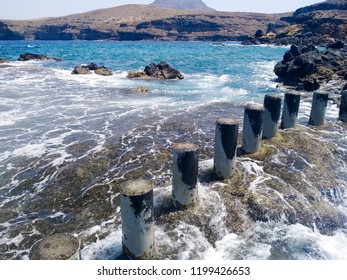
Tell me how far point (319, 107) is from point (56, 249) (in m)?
12.7

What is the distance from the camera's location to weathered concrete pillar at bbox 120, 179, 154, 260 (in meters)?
6.45

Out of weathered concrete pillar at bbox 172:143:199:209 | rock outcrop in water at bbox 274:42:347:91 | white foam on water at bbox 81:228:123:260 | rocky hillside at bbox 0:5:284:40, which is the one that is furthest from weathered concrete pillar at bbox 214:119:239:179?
rocky hillside at bbox 0:5:284:40

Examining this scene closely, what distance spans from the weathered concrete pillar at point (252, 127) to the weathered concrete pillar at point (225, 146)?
144 centimetres

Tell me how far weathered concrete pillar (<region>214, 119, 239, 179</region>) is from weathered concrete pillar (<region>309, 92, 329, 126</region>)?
667 centimetres

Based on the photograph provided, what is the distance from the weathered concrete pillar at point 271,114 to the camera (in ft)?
39.8

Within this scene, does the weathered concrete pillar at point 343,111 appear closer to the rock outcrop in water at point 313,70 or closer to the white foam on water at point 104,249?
the rock outcrop in water at point 313,70

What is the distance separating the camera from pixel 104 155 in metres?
12.1

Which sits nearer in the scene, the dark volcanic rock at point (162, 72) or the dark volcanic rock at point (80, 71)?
the dark volcanic rock at point (162, 72)

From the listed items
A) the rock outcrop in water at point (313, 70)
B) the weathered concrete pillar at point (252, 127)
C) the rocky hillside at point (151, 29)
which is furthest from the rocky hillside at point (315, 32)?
the weathered concrete pillar at point (252, 127)

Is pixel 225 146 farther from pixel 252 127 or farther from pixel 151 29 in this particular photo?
pixel 151 29

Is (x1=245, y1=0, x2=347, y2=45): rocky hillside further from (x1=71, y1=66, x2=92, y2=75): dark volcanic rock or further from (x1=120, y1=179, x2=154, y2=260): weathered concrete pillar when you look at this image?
(x1=120, y1=179, x2=154, y2=260): weathered concrete pillar

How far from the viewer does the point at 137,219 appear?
21.4ft

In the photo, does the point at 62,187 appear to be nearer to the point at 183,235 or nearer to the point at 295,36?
the point at 183,235

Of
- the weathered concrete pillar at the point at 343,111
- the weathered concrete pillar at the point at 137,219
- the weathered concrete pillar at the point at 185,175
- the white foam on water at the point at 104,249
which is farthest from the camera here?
the weathered concrete pillar at the point at 343,111
